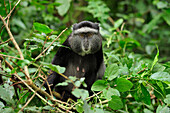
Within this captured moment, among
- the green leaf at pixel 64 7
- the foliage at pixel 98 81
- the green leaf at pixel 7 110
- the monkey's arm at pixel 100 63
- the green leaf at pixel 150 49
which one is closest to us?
the green leaf at pixel 7 110

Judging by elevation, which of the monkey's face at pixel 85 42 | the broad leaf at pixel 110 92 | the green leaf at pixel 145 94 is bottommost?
the green leaf at pixel 145 94

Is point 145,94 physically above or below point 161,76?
below

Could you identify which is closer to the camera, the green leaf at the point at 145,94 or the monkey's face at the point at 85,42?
the green leaf at the point at 145,94

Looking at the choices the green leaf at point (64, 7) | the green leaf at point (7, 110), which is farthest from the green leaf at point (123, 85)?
the green leaf at point (64, 7)

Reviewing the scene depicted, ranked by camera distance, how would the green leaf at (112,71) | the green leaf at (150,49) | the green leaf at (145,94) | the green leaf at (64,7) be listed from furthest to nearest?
the green leaf at (150,49), the green leaf at (64,7), the green leaf at (145,94), the green leaf at (112,71)

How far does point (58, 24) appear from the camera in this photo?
5016mm

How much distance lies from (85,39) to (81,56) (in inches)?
12.9

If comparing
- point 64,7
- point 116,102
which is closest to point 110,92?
point 116,102

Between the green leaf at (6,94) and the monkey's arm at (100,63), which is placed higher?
the green leaf at (6,94)

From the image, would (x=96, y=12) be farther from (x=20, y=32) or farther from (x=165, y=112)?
(x=165, y=112)

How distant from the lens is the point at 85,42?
3064 millimetres

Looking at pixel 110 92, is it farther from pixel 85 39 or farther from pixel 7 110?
pixel 85 39

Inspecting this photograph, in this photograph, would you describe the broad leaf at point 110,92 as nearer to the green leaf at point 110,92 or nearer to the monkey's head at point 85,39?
the green leaf at point 110,92

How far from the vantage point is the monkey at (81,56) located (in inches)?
121
